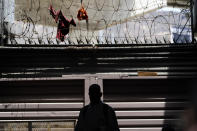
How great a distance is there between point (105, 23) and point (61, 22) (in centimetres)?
105

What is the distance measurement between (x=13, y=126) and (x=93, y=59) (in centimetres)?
219

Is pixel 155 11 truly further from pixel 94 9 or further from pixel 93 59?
pixel 93 59

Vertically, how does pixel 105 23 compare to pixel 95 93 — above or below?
above

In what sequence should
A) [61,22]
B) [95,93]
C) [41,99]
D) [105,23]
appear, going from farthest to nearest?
1. [105,23]
2. [61,22]
3. [41,99]
4. [95,93]

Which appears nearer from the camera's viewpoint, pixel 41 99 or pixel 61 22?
pixel 41 99

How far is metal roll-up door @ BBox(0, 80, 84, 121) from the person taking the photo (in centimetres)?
734

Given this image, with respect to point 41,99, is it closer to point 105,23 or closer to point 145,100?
point 145,100

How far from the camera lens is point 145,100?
7.45m

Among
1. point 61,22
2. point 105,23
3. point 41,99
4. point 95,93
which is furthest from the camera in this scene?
point 105,23

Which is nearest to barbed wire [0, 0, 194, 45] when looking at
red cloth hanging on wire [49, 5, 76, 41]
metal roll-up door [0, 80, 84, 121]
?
red cloth hanging on wire [49, 5, 76, 41]

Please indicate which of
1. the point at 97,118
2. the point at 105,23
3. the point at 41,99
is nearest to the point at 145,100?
the point at 105,23

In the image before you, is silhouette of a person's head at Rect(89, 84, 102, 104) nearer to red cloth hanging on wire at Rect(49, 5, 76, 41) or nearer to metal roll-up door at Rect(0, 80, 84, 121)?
metal roll-up door at Rect(0, 80, 84, 121)

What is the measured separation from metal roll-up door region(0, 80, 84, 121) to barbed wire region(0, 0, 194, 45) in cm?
93

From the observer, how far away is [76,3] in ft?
27.6
